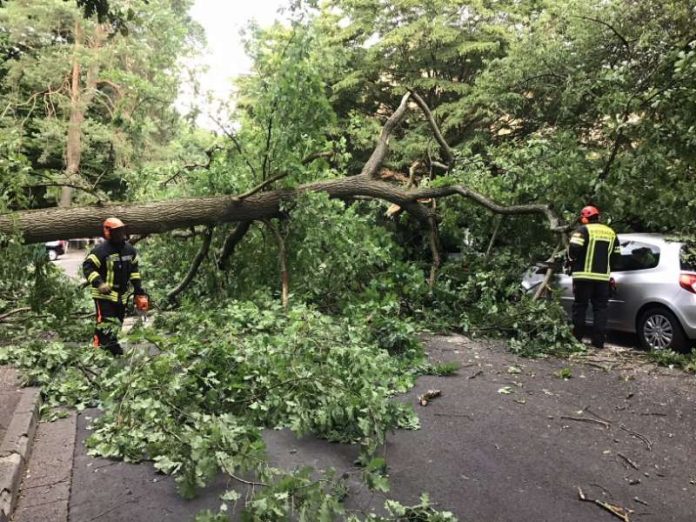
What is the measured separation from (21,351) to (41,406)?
1271mm

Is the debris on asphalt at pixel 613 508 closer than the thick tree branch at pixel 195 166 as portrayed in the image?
Yes

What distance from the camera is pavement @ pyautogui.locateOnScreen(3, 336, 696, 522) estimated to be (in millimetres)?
2984

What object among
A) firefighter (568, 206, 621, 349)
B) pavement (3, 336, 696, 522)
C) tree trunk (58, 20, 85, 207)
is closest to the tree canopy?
pavement (3, 336, 696, 522)

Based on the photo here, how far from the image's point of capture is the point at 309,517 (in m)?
2.45

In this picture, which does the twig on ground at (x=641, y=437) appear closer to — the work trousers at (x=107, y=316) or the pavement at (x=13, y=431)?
the pavement at (x=13, y=431)

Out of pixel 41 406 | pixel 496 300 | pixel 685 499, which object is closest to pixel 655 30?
pixel 496 300

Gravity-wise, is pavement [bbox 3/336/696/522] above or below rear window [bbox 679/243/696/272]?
below

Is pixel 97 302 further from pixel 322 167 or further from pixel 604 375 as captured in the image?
pixel 604 375

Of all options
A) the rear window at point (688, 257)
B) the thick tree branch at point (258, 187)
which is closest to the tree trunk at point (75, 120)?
the thick tree branch at point (258, 187)

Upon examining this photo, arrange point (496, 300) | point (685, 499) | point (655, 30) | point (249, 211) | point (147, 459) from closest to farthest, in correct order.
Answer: point (685, 499) → point (147, 459) → point (249, 211) → point (496, 300) → point (655, 30)

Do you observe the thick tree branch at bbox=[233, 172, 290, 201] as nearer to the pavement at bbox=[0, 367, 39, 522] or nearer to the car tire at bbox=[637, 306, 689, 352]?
the pavement at bbox=[0, 367, 39, 522]

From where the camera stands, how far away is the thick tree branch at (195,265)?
7297 mm

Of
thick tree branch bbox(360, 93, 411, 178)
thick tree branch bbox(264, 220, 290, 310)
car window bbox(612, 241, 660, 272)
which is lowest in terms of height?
thick tree branch bbox(264, 220, 290, 310)

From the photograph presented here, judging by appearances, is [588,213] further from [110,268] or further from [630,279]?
[110,268]
